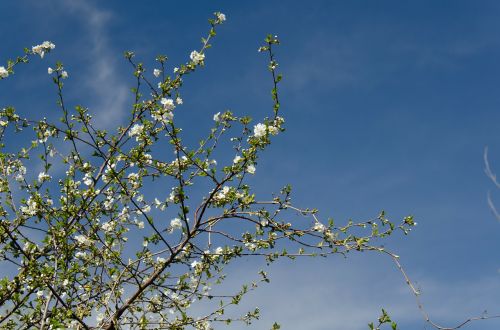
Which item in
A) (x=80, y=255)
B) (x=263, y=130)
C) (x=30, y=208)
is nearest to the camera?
(x=263, y=130)

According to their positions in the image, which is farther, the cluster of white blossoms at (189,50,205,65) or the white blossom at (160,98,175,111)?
the cluster of white blossoms at (189,50,205,65)

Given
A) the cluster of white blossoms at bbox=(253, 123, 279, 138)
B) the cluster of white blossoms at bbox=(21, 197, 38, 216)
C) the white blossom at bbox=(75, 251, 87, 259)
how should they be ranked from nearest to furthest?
1. the cluster of white blossoms at bbox=(253, 123, 279, 138)
2. the cluster of white blossoms at bbox=(21, 197, 38, 216)
3. the white blossom at bbox=(75, 251, 87, 259)

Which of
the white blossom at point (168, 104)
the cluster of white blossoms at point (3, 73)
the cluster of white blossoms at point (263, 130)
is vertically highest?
the cluster of white blossoms at point (3, 73)

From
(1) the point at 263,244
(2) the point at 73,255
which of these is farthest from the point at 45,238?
(1) the point at 263,244

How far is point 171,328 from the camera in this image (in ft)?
20.7

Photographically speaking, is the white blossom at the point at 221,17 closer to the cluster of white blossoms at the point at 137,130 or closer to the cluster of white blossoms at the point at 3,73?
the cluster of white blossoms at the point at 137,130

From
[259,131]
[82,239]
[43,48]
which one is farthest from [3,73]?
[259,131]

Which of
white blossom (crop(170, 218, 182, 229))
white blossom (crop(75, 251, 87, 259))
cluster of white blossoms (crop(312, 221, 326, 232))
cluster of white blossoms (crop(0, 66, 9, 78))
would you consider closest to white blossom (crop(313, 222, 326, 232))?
cluster of white blossoms (crop(312, 221, 326, 232))

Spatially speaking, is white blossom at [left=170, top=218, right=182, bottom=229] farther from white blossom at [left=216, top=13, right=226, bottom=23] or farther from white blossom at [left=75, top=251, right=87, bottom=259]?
white blossom at [left=216, top=13, right=226, bottom=23]

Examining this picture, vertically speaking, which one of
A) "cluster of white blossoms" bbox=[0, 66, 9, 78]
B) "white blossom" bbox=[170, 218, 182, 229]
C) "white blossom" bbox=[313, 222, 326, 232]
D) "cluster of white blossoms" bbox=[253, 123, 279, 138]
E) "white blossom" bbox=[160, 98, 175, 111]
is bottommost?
"white blossom" bbox=[313, 222, 326, 232]

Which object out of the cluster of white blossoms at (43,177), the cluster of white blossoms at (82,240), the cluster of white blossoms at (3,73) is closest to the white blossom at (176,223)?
the cluster of white blossoms at (82,240)

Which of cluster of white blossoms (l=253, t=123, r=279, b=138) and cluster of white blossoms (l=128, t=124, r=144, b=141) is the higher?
cluster of white blossoms (l=128, t=124, r=144, b=141)

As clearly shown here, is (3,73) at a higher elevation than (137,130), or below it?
higher

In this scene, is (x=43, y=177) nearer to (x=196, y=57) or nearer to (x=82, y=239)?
(x=82, y=239)
